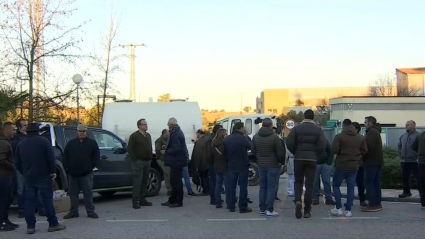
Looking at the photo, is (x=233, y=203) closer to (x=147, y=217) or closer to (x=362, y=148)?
(x=147, y=217)

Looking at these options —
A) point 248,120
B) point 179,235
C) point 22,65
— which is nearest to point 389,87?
point 248,120

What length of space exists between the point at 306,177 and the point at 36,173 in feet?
15.7

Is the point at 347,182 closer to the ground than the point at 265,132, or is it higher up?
closer to the ground

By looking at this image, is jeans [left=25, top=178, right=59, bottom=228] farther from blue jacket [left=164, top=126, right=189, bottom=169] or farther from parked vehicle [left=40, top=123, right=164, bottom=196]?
blue jacket [left=164, top=126, right=189, bottom=169]

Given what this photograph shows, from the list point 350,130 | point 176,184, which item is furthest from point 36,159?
point 350,130

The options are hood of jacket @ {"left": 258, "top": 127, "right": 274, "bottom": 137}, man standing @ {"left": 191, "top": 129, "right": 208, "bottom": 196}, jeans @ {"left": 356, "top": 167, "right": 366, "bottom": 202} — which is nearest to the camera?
hood of jacket @ {"left": 258, "top": 127, "right": 274, "bottom": 137}

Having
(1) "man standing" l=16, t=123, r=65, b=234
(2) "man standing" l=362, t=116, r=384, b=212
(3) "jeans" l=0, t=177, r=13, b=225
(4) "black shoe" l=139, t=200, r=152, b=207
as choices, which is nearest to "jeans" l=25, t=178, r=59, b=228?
(1) "man standing" l=16, t=123, r=65, b=234

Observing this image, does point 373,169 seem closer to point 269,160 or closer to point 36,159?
point 269,160

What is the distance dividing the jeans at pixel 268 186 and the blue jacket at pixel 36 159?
13.0 feet

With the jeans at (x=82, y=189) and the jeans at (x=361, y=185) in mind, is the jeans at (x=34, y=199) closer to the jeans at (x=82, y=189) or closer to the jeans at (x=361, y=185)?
the jeans at (x=82, y=189)

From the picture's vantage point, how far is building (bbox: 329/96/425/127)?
157ft

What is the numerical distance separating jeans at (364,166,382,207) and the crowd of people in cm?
2

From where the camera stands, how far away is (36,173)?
8.16m

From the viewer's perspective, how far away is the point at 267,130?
9.66 metres
